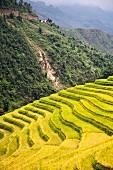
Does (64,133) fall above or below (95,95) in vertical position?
below

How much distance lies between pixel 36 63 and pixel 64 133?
242ft

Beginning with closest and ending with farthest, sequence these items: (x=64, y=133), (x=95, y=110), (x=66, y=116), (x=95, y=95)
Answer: (x=64, y=133)
(x=95, y=110)
(x=66, y=116)
(x=95, y=95)

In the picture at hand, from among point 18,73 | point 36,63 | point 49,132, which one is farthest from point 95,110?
point 36,63

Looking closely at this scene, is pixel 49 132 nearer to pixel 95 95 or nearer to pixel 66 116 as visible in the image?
pixel 66 116

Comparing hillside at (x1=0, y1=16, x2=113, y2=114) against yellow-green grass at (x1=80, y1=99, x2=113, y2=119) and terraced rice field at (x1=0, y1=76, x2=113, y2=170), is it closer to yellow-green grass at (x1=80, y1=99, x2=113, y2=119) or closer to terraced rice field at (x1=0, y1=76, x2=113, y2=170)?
terraced rice field at (x1=0, y1=76, x2=113, y2=170)

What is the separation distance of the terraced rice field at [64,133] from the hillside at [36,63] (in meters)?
24.9

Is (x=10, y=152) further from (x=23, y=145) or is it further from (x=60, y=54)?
(x=60, y=54)

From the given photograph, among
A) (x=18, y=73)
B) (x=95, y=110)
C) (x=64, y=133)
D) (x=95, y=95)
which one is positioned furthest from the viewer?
(x=18, y=73)

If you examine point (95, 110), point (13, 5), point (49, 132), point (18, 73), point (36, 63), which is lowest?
point (18, 73)

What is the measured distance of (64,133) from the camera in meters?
35.7

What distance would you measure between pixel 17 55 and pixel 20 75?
30.0ft

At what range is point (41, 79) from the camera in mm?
101688

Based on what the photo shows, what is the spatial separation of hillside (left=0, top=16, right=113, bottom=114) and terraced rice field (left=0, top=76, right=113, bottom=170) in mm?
24880

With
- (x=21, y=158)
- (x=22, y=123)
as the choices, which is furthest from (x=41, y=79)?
(x=21, y=158)
